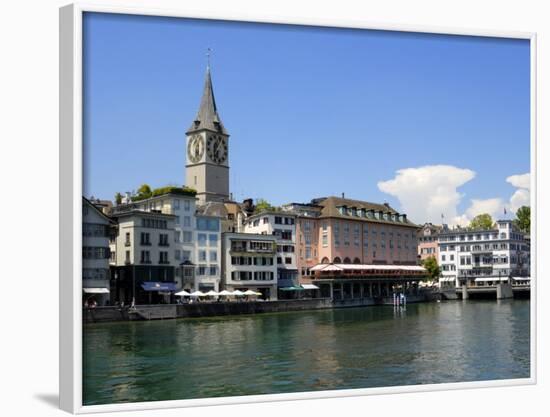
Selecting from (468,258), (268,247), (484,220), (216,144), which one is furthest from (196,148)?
(468,258)

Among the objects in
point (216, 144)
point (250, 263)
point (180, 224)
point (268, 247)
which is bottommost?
point (250, 263)

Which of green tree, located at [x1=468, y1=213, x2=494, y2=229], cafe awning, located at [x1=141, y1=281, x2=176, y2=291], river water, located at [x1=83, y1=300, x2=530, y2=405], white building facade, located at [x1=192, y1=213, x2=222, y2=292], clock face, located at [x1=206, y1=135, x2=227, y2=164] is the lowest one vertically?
river water, located at [x1=83, y1=300, x2=530, y2=405]

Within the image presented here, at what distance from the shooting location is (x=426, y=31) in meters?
11.3

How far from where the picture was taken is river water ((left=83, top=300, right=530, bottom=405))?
1207cm

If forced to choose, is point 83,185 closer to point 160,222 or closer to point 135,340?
point 135,340

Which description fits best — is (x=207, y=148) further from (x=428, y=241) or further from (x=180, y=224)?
(x=428, y=241)

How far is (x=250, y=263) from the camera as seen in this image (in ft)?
132

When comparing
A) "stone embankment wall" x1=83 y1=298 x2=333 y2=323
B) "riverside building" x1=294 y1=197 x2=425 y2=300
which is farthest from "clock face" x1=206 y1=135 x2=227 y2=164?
"riverside building" x1=294 y1=197 x2=425 y2=300

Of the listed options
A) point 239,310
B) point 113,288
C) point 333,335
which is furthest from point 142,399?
point 239,310

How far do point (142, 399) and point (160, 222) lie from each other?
787 inches

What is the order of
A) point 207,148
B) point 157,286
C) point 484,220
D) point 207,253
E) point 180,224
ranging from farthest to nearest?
1. point 207,253
2. point 180,224
3. point 157,286
4. point 484,220
5. point 207,148

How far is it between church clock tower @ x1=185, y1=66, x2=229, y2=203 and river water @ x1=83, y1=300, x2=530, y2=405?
16.1 feet

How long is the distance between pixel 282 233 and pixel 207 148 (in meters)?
19.0

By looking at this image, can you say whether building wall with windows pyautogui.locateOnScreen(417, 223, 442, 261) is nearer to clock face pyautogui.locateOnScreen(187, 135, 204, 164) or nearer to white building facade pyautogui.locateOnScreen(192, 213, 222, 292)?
white building facade pyautogui.locateOnScreen(192, 213, 222, 292)
